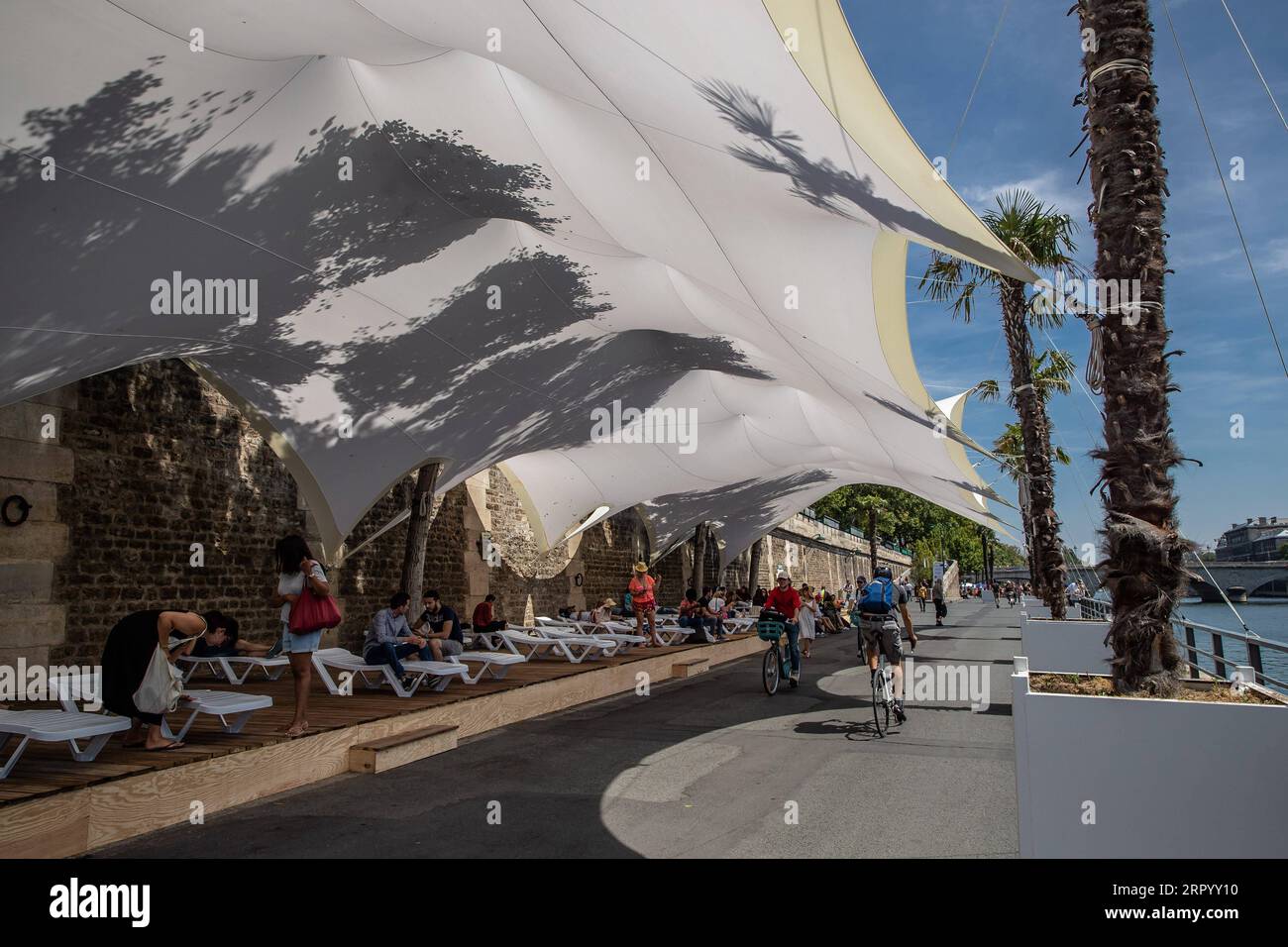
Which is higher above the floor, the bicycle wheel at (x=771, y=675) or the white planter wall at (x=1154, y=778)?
the white planter wall at (x=1154, y=778)

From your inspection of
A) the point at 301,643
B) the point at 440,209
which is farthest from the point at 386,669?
the point at 440,209

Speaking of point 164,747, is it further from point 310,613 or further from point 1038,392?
point 1038,392

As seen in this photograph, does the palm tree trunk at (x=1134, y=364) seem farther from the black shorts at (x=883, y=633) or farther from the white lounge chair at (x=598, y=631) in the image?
the white lounge chair at (x=598, y=631)

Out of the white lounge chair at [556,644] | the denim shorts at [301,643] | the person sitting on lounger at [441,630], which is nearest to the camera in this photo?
the denim shorts at [301,643]

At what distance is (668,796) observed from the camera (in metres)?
5.49

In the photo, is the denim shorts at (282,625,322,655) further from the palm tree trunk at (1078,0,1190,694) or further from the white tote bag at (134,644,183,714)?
the palm tree trunk at (1078,0,1190,694)

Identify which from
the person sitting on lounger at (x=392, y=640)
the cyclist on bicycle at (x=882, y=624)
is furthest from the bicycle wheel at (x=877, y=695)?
the person sitting on lounger at (x=392, y=640)

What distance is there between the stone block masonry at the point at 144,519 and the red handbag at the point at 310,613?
362 cm

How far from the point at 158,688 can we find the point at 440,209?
4587 mm

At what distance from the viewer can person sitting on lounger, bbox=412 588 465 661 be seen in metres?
9.22

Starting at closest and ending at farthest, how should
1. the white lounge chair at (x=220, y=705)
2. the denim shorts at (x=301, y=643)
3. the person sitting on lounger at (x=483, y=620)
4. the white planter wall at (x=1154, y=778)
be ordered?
the white planter wall at (x=1154, y=778) → the white lounge chair at (x=220, y=705) → the denim shorts at (x=301, y=643) → the person sitting on lounger at (x=483, y=620)

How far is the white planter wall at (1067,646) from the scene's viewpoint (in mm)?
8656

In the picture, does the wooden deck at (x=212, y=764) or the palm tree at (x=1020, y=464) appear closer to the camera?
the wooden deck at (x=212, y=764)
